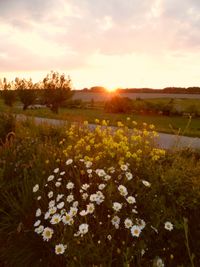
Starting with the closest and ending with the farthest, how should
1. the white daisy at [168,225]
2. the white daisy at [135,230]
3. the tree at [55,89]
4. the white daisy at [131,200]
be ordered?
the white daisy at [135,230]
the white daisy at [168,225]
the white daisy at [131,200]
the tree at [55,89]

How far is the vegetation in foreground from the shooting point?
3307 millimetres

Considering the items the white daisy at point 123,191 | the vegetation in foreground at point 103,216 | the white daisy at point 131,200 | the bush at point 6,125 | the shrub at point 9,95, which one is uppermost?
the white daisy at point 123,191

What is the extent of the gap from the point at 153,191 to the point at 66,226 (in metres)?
1.01

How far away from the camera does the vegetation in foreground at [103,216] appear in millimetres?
3307

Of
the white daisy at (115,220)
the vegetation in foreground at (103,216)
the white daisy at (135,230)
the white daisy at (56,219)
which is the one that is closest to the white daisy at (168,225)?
the vegetation in foreground at (103,216)

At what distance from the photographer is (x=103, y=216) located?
3662 millimetres

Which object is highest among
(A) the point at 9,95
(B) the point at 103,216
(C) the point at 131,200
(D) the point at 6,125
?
(C) the point at 131,200

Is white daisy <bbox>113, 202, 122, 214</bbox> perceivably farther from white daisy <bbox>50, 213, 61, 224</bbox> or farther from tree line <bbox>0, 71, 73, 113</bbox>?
tree line <bbox>0, 71, 73, 113</bbox>

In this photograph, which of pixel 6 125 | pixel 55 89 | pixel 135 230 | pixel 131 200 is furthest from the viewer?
pixel 55 89

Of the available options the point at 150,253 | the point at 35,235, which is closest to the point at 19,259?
the point at 35,235

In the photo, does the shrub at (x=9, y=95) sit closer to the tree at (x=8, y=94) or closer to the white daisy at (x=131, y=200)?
the tree at (x=8, y=94)

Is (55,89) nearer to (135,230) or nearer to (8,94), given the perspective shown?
(8,94)

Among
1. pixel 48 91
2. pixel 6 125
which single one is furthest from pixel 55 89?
pixel 6 125

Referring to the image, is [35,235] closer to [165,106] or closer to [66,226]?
[66,226]
